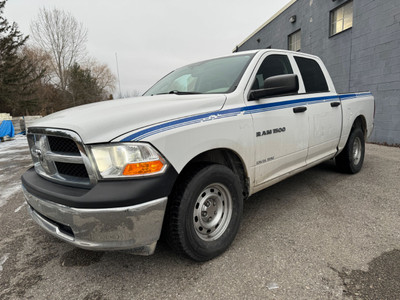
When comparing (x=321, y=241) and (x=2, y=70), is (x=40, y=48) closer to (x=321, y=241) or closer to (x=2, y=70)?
(x=2, y=70)

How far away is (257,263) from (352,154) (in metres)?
3.13

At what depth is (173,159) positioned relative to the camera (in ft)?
5.92

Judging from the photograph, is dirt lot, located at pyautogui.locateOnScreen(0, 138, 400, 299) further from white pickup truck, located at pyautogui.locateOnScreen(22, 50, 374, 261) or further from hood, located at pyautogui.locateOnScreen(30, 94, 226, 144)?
hood, located at pyautogui.locateOnScreen(30, 94, 226, 144)

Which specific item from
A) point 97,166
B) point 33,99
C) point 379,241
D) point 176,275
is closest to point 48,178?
point 97,166

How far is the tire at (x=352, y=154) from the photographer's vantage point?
4.20 meters

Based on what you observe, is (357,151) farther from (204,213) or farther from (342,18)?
(342,18)

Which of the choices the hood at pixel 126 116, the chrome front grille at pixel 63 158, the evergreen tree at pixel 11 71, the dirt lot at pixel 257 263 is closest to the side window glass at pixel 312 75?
the dirt lot at pixel 257 263

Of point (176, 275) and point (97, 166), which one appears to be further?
point (176, 275)

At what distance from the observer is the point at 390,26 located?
6.95 m

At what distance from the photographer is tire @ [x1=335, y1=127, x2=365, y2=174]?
420 cm

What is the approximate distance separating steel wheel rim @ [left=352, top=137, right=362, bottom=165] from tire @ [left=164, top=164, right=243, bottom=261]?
3116mm

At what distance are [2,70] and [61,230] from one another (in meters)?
29.1

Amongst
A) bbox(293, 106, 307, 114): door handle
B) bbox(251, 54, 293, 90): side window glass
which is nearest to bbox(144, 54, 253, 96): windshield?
bbox(251, 54, 293, 90): side window glass

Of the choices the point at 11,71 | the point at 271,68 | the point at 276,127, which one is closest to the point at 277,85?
the point at 276,127
